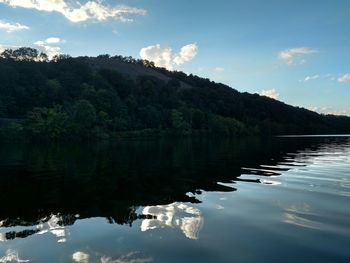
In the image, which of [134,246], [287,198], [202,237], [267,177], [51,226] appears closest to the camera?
[134,246]

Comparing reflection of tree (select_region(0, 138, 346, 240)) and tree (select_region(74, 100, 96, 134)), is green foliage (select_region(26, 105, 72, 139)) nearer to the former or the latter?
tree (select_region(74, 100, 96, 134))

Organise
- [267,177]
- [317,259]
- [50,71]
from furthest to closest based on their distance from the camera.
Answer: [50,71], [267,177], [317,259]

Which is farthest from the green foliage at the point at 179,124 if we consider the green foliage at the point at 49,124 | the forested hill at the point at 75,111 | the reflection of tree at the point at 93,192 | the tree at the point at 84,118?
the reflection of tree at the point at 93,192

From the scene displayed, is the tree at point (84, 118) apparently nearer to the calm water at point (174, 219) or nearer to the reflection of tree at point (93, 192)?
the reflection of tree at point (93, 192)

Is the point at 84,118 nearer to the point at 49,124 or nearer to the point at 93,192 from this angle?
the point at 49,124

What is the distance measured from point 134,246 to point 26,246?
3274mm

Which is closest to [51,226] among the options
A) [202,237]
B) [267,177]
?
[202,237]

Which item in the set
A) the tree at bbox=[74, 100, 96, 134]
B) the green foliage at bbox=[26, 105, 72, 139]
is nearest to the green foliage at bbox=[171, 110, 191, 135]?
the tree at bbox=[74, 100, 96, 134]

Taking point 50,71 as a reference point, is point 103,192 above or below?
below

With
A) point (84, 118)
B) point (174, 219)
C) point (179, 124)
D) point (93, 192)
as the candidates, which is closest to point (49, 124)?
point (84, 118)

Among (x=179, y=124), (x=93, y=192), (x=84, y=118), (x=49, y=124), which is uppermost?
(x=84, y=118)

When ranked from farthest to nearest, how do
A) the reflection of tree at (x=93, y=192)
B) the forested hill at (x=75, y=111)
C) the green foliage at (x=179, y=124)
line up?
the green foliage at (x=179, y=124) → the forested hill at (x=75, y=111) → the reflection of tree at (x=93, y=192)

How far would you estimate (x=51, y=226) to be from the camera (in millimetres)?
13438

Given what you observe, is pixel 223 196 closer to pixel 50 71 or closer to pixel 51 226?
pixel 51 226
